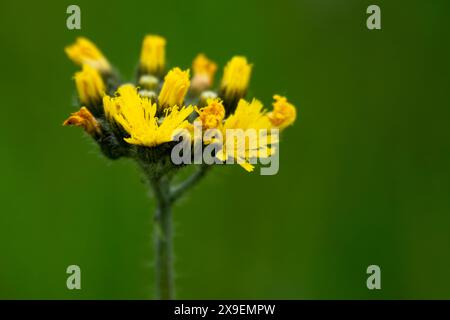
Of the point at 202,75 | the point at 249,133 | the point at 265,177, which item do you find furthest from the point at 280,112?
the point at 265,177

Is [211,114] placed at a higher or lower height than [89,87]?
lower

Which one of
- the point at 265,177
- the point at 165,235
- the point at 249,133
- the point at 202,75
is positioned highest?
the point at 202,75

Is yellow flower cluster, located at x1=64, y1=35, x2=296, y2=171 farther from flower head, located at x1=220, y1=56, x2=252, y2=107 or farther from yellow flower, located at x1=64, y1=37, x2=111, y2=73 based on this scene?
yellow flower, located at x1=64, y1=37, x2=111, y2=73

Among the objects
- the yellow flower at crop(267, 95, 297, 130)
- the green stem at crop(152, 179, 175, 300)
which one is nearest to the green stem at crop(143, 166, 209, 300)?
the green stem at crop(152, 179, 175, 300)

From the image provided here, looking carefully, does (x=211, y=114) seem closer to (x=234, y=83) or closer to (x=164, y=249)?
(x=234, y=83)

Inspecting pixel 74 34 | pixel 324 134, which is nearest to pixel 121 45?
pixel 74 34

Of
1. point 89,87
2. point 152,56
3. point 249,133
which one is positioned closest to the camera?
point 249,133
